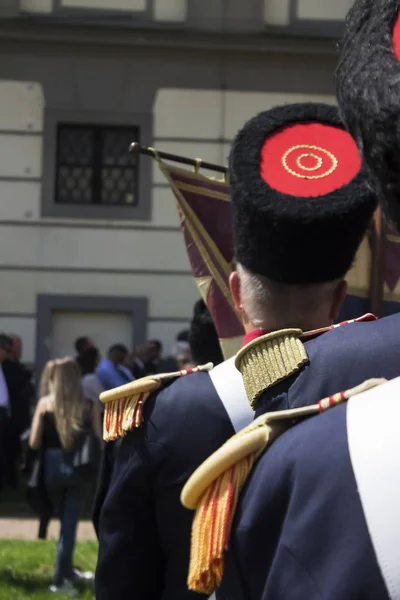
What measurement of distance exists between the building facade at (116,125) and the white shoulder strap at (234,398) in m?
10.8

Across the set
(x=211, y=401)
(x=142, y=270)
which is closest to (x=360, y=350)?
(x=211, y=401)

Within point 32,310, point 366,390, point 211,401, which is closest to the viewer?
point 366,390

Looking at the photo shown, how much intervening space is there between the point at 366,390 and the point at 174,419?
53.6 inches

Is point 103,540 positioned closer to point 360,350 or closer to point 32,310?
point 360,350

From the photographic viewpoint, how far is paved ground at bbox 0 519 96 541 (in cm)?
975

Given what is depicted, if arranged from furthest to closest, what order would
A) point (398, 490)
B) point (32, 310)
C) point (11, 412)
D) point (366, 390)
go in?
point (32, 310)
point (11, 412)
point (366, 390)
point (398, 490)

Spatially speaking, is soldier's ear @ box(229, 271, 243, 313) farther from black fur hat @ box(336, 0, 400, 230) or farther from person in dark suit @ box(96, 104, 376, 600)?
black fur hat @ box(336, 0, 400, 230)

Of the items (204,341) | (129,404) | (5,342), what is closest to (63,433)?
(204,341)

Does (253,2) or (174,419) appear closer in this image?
(174,419)

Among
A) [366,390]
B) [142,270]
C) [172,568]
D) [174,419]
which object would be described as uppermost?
[366,390]

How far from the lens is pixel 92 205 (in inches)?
548

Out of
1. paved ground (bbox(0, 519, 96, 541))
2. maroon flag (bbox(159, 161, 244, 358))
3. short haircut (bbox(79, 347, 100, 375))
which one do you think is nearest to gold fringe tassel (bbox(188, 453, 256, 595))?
maroon flag (bbox(159, 161, 244, 358))

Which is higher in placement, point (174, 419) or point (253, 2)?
point (253, 2)

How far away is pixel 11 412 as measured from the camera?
37.6 ft
